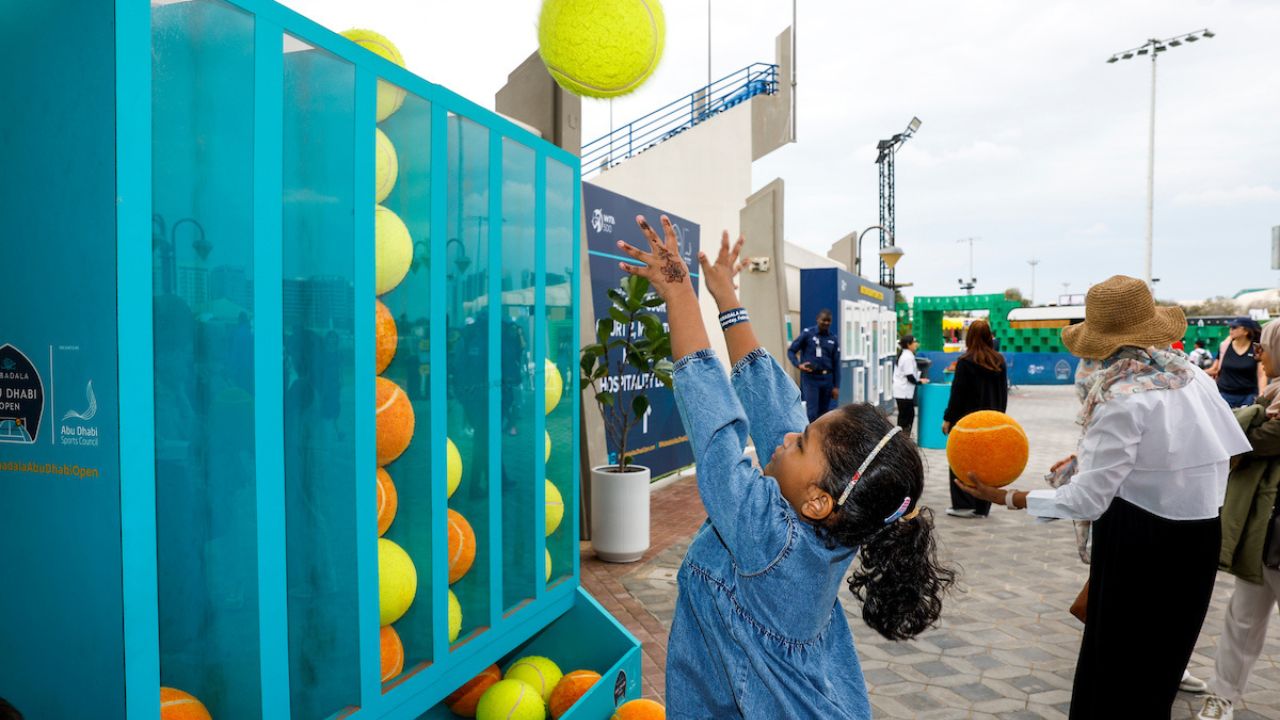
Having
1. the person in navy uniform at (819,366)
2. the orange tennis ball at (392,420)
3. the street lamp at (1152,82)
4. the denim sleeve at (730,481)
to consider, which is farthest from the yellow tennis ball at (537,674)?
the street lamp at (1152,82)

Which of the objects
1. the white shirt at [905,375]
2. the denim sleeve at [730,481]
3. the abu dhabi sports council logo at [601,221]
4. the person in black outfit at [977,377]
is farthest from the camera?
the white shirt at [905,375]

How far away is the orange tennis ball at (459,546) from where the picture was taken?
2658mm

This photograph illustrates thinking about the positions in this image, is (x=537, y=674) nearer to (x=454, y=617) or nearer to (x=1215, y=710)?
(x=454, y=617)

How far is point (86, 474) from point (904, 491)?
62.4 inches

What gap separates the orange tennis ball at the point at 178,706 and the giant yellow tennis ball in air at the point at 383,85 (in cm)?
159

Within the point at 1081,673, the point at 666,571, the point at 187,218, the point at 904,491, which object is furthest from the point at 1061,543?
the point at 187,218

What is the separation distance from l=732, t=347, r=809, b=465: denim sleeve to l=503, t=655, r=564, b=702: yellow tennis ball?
1.72 m

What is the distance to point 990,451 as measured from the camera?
2895 mm

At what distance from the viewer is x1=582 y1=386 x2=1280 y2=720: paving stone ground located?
3.81 meters

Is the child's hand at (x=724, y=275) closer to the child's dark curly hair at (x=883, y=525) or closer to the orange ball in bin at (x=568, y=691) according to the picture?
the child's dark curly hair at (x=883, y=525)

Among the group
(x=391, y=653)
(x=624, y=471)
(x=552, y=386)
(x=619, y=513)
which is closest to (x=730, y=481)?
(x=391, y=653)

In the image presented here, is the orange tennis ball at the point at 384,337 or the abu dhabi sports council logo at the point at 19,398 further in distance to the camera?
the orange tennis ball at the point at 384,337

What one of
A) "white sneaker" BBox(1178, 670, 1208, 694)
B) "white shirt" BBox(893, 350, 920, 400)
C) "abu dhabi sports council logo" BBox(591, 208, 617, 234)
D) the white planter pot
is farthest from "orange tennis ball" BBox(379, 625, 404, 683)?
"white shirt" BBox(893, 350, 920, 400)

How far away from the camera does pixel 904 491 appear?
149 cm
